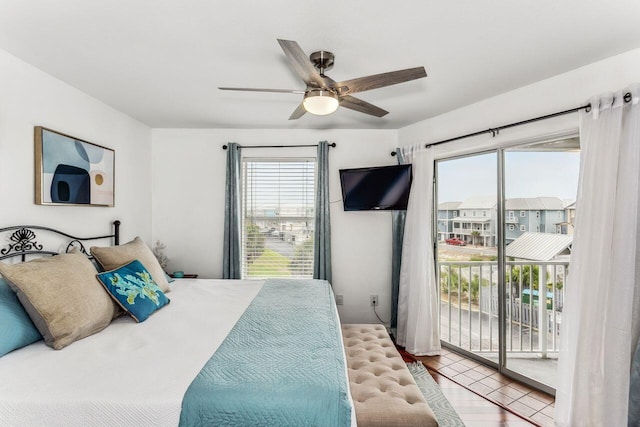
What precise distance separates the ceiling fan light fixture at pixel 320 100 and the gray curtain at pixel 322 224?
1.62 meters

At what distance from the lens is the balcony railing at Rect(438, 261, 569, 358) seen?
2727mm

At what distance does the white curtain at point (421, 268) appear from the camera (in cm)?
309

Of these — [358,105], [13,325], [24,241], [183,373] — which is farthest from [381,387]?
[24,241]

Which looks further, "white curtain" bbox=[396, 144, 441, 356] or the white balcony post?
"white curtain" bbox=[396, 144, 441, 356]

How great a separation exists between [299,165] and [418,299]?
2059mm

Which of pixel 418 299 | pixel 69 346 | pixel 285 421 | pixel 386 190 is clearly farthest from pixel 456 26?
pixel 69 346

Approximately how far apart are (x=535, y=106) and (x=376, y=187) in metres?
1.54

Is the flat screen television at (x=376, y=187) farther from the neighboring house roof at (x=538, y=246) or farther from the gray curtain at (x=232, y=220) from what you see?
the gray curtain at (x=232, y=220)

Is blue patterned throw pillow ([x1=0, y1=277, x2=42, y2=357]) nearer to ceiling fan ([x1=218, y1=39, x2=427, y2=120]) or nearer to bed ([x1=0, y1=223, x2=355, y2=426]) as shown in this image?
bed ([x1=0, y1=223, x2=355, y2=426])

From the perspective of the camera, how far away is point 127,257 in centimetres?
238

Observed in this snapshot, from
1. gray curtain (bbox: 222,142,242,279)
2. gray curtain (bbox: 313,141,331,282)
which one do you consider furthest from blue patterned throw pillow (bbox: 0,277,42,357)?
gray curtain (bbox: 313,141,331,282)

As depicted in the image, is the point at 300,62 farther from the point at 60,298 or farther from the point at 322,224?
the point at 322,224

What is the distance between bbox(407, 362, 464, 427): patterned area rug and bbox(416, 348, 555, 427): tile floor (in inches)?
6.4

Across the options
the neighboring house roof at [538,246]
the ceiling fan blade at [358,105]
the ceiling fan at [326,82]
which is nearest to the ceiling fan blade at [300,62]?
the ceiling fan at [326,82]
